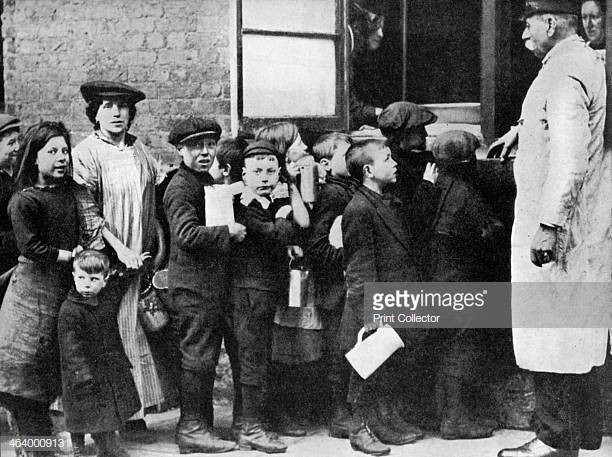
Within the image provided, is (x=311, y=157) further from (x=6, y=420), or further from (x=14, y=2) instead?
(x=6, y=420)

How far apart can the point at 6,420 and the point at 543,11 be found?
155 inches

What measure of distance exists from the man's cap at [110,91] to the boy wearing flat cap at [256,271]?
77 cm

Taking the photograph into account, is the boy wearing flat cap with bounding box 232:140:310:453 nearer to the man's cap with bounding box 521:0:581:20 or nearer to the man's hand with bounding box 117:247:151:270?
the man's hand with bounding box 117:247:151:270

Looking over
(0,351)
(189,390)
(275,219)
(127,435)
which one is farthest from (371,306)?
(0,351)

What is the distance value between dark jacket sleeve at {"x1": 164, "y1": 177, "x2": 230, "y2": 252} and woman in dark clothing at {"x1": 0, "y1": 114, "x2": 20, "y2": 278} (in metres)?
0.95

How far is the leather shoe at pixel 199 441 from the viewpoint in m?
5.10

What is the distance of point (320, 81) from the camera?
5434mm

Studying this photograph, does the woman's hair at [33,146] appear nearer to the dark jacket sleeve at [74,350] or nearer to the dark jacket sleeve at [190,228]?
the dark jacket sleeve at [190,228]

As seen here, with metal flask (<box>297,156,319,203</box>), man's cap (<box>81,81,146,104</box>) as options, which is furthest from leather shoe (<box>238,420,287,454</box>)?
man's cap (<box>81,81,146,104</box>)

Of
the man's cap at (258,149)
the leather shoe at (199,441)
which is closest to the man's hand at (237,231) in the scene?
the man's cap at (258,149)

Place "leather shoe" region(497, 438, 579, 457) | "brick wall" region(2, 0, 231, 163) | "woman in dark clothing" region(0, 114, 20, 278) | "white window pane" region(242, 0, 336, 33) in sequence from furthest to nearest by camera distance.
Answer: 1. "brick wall" region(2, 0, 231, 163)
2. "white window pane" region(242, 0, 336, 33)
3. "woman in dark clothing" region(0, 114, 20, 278)
4. "leather shoe" region(497, 438, 579, 457)

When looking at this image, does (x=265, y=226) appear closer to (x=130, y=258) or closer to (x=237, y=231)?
(x=237, y=231)

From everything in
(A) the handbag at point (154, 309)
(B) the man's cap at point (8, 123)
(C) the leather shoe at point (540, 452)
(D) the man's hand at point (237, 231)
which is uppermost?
(B) the man's cap at point (8, 123)

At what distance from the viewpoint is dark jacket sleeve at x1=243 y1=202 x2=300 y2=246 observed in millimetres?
5078
